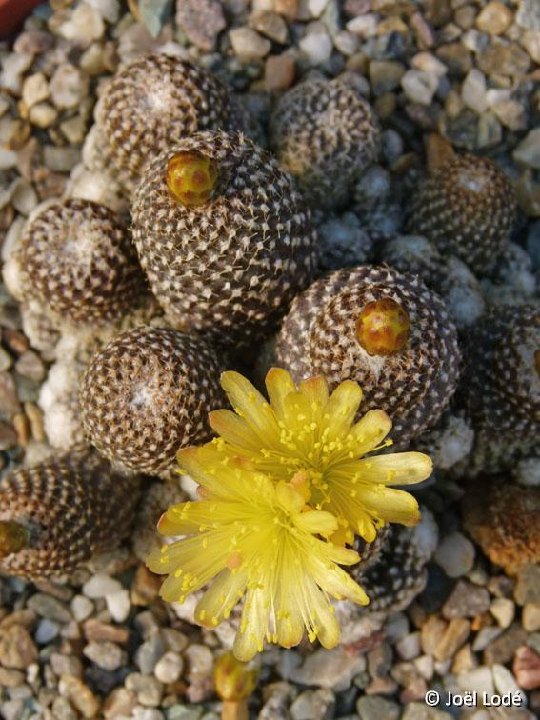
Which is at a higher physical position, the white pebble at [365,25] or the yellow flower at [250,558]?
the white pebble at [365,25]

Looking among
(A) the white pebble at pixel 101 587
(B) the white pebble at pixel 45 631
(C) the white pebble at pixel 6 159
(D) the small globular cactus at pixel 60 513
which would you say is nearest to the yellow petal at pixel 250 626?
(D) the small globular cactus at pixel 60 513

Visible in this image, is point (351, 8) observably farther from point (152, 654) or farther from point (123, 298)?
point (152, 654)

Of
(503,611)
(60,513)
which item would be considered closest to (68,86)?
(60,513)

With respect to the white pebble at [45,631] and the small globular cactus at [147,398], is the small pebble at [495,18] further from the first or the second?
the white pebble at [45,631]

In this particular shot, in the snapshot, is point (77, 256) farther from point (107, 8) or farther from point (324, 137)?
point (107, 8)

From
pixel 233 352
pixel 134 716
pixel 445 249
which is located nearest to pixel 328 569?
pixel 233 352

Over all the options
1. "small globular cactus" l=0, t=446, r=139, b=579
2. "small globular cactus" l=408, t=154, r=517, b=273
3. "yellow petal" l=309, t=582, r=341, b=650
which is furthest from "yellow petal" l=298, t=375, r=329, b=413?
"small globular cactus" l=408, t=154, r=517, b=273
